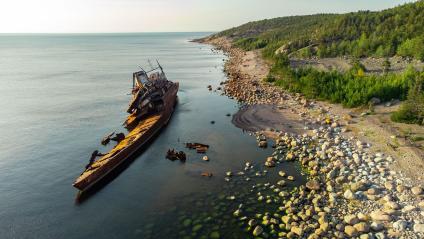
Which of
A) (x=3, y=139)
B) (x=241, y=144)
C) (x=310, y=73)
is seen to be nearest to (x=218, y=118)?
(x=241, y=144)

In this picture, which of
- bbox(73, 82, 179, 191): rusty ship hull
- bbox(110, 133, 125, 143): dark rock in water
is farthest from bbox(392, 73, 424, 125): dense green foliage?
bbox(110, 133, 125, 143): dark rock in water

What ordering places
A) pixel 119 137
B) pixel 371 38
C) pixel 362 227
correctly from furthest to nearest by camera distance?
pixel 371 38
pixel 119 137
pixel 362 227

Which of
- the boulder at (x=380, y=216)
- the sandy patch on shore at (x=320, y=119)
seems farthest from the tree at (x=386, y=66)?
the boulder at (x=380, y=216)

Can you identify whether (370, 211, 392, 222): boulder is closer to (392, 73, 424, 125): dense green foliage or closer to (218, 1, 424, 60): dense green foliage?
(392, 73, 424, 125): dense green foliage

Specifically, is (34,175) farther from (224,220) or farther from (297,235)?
(297,235)

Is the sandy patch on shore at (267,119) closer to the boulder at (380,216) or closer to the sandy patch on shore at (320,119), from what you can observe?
the sandy patch on shore at (320,119)

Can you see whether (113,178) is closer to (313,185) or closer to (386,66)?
(313,185)

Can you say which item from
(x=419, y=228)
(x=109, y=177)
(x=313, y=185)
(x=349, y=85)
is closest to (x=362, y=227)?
(x=419, y=228)
